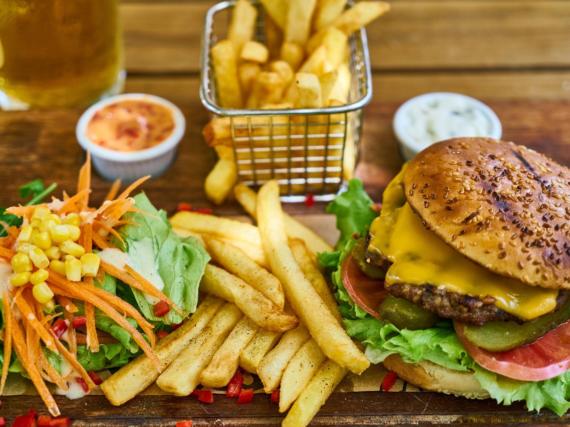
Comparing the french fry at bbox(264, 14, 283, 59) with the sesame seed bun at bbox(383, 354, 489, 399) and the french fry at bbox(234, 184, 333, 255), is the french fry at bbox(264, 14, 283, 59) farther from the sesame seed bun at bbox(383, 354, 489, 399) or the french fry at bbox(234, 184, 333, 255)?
the sesame seed bun at bbox(383, 354, 489, 399)

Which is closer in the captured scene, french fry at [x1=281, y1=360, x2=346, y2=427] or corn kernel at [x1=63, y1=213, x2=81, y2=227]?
french fry at [x1=281, y1=360, x2=346, y2=427]

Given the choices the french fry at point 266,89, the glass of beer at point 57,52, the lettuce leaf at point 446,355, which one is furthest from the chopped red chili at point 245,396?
the glass of beer at point 57,52

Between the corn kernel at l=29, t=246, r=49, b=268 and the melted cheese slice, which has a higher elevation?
the melted cheese slice

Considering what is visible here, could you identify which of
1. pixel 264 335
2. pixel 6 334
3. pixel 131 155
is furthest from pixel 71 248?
pixel 131 155

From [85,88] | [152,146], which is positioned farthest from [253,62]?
[85,88]

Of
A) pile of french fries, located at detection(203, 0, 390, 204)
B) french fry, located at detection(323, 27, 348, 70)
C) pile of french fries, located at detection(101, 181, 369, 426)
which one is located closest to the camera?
pile of french fries, located at detection(101, 181, 369, 426)

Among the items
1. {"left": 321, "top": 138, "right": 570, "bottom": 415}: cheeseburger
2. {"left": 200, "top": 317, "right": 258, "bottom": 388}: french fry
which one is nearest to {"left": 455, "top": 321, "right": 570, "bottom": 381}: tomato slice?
{"left": 321, "top": 138, "right": 570, "bottom": 415}: cheeseburger
